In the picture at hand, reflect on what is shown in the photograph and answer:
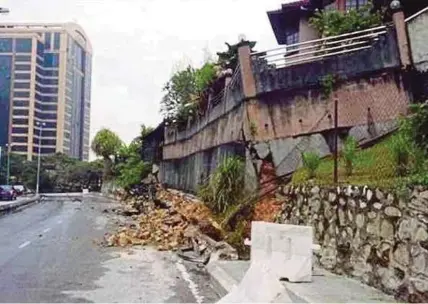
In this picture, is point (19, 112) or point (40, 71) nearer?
point (19, 112)

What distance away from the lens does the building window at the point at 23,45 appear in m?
76.9

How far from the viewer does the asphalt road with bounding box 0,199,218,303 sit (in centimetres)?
928

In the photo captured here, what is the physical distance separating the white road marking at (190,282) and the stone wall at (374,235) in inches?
85.3

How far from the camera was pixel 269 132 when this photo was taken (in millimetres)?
15805

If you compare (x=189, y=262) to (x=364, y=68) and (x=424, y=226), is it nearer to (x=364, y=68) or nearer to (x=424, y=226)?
(x=364, y=68)

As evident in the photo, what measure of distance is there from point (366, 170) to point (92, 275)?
17.6ft

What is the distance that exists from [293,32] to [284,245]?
861 inches

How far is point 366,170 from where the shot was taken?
10555mm

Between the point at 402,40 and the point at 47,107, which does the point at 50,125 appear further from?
the point at 402,40

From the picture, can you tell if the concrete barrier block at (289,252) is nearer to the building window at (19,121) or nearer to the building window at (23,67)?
the building window at (23,67)

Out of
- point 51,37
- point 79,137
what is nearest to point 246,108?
point 51,37

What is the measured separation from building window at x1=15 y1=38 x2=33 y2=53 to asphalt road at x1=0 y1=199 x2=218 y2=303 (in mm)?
63227

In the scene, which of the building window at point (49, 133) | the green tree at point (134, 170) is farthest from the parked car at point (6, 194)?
the building window at point (49, 133)

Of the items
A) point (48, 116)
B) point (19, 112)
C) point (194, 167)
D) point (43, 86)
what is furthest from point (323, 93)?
point (48, 116)
